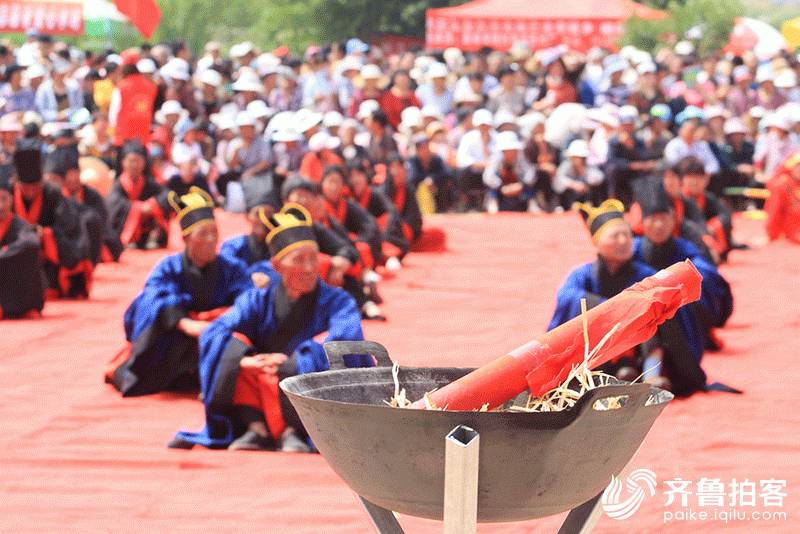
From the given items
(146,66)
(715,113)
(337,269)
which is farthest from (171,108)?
(337,269)

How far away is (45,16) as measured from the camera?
24.5 metres

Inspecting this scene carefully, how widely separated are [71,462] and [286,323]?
3.08ft

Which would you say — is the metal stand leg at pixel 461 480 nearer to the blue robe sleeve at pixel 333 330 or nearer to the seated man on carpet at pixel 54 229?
the blue robe sleeve at pixel 333 330

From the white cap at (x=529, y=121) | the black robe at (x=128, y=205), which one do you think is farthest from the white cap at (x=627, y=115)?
the black robe at (x=128, y=205)

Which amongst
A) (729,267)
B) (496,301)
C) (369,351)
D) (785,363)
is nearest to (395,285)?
(496,301)

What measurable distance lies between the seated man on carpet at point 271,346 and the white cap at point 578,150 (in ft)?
26.9

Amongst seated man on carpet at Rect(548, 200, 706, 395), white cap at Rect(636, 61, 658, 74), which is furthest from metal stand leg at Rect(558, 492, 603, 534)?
white cap at Rect(636, 61, 658, 74)

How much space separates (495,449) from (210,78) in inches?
524

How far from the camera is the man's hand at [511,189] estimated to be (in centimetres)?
1347

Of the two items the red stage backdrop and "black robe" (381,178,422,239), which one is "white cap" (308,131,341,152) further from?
the red stage backdrop

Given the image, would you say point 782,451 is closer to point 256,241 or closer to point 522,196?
point 256,241

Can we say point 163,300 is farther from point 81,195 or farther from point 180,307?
point 81,195

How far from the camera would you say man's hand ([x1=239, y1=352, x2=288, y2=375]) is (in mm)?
5339

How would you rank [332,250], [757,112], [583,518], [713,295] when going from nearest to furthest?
[583,518] < [713,295] < [332,250] < [757,112]
